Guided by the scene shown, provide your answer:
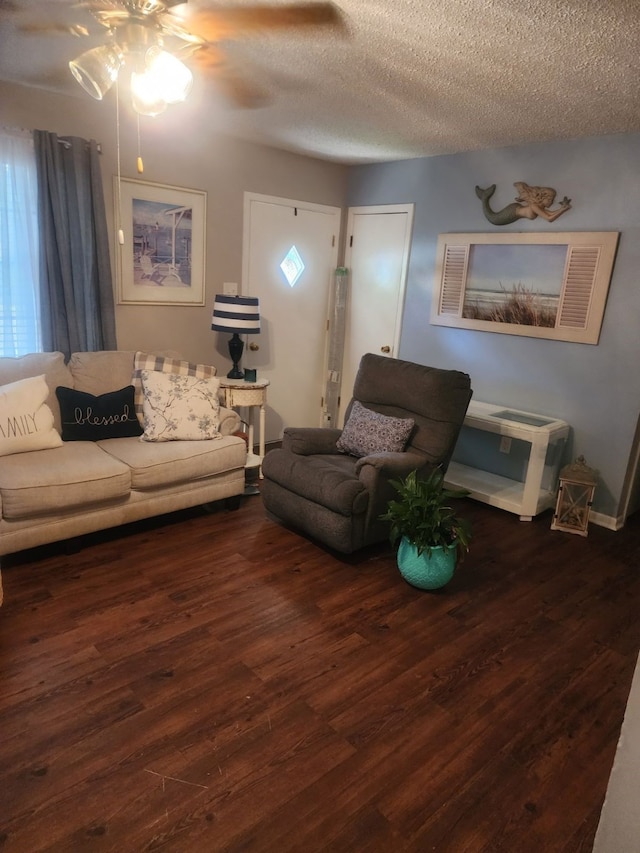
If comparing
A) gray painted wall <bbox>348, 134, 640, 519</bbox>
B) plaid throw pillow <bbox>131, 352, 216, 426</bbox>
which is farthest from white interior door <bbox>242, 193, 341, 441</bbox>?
plaid throw pillow <bbox>131, 352, 216, 426</bbox>

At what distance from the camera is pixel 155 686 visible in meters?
2.05

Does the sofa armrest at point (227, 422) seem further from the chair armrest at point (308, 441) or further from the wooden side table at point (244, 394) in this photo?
the chair armrest at point (308, 441)

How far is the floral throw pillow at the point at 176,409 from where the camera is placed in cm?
331

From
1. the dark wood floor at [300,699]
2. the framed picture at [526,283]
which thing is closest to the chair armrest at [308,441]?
the dark wood floor at [300,699]

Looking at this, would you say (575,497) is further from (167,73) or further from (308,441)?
(167,73)

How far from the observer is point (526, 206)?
377 centimetres

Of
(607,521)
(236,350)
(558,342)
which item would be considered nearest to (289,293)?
(236,350)

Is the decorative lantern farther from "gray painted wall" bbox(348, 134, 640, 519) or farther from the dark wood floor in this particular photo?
the dark wood floor

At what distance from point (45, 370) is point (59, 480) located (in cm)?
81

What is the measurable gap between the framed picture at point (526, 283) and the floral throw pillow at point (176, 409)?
2032mm

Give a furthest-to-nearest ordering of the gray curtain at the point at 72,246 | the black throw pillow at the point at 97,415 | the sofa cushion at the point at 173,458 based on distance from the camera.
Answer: the gray curtain at the point at 72,246
the black throw pillow at the point at 97,415
the sofa cushion at the point at 173,458

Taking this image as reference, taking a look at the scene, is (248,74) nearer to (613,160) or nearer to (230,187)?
(230,187)

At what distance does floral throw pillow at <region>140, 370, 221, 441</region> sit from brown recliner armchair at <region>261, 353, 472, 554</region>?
0.45 m

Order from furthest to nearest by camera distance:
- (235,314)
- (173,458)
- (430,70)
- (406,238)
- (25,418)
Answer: (406,238), (235,314), (173,458), (25,418), (430,70)
